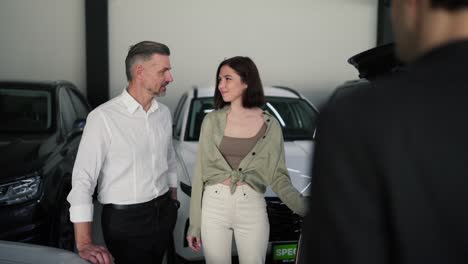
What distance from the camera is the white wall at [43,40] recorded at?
295 inches

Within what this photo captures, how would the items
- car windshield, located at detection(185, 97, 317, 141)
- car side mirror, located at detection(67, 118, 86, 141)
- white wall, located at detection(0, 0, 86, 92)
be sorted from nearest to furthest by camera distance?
car side mirror, located at detection(67, 118, 86, 141)
car windshield, located at detection(185, 97, 317, 141)
white wall, located at detection(0, 0, 86, 92)

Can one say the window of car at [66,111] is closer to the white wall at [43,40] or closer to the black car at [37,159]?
the black car at [37,159]

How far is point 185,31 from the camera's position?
7945 millimetres

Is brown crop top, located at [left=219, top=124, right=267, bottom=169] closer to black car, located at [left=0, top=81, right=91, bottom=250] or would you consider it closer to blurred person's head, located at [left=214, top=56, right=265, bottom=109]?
blurred person's head, located at [left=214, top=56, right=265, bottom=109]

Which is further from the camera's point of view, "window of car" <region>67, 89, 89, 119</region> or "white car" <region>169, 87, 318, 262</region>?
"window of car" <region>67, 89, 89, 119</region>

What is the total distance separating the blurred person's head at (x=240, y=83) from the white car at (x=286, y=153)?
1.93 feet

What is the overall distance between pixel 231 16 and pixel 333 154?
7.67 m

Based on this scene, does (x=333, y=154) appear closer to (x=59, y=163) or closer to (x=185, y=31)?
(x=59, y=163)

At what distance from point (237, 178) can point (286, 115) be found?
248 cm

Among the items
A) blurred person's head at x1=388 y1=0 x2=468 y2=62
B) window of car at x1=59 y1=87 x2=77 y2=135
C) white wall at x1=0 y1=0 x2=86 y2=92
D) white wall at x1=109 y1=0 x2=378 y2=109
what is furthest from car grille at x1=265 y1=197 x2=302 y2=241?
white wall at x1=0 y1=0 x2=86 y2=92

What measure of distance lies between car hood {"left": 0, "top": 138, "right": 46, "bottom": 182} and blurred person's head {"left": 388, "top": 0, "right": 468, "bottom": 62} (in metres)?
3.08

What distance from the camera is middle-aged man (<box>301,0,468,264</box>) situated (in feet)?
2.12

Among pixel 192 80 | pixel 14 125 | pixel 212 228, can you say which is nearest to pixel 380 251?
pixel 212 228

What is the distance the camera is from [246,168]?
2619mm
